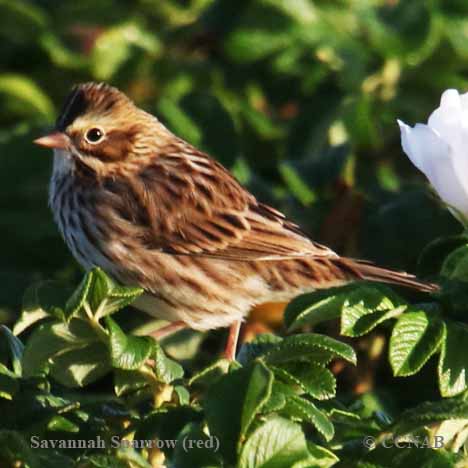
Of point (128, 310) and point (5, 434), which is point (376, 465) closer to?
point (5, 434)

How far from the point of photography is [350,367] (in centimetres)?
421

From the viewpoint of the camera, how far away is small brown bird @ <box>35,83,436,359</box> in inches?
171

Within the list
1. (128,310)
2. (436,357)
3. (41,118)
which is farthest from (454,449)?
(41,118)

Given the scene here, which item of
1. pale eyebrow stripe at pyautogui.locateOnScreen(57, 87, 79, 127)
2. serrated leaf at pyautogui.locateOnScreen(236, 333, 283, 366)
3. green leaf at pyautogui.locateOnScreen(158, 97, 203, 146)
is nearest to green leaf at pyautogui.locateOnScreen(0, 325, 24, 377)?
serrated leaf at pyautogui.locateOnScreen(236, 333, 283, 366)

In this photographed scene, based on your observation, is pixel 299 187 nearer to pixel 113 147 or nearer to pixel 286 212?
pixel 286 212

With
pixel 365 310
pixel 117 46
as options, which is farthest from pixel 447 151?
pixel 117 46

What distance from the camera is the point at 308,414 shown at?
2.45m

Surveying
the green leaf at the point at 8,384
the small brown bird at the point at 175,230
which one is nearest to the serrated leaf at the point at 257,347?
the green leaf at the point at 8,384

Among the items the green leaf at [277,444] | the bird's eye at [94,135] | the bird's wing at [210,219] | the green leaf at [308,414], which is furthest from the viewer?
the bird's eye at [94,135]

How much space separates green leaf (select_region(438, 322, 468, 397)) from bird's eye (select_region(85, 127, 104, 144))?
2.18 meters

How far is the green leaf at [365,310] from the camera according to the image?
8.80 ft

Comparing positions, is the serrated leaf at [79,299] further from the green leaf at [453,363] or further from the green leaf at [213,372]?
the green leaf at [453,363]

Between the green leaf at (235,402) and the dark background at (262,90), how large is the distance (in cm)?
193

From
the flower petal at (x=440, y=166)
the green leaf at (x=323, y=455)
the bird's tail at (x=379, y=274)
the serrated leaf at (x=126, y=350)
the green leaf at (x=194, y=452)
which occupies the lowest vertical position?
the bird's tail at (x=379, y=274)
